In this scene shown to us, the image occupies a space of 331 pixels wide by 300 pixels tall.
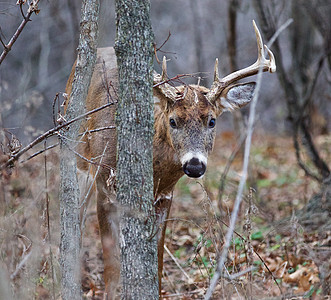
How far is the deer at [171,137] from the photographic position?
4.89 meters

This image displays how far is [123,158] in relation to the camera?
3.32 meters

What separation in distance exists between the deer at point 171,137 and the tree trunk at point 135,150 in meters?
1.28

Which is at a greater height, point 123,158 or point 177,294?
point 123,158

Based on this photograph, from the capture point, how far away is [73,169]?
3.95m

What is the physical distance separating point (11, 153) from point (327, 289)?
259cm

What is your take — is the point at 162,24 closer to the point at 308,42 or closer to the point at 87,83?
the point at 308,42

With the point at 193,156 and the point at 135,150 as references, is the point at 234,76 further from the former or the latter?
the point at 135,150

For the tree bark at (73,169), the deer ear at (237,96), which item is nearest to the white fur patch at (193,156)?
the deer ear at (237,96)

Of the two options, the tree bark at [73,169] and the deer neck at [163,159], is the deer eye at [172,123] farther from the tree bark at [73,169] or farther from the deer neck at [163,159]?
the tree bark at [73,169]

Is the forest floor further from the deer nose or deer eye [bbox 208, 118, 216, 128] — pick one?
deer eye [bbox 208, 118, 216, 128]

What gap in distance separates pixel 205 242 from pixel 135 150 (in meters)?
1.02

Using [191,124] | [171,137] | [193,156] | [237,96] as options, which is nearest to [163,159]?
[171,137]

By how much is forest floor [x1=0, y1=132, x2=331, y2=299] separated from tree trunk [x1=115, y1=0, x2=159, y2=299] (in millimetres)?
332

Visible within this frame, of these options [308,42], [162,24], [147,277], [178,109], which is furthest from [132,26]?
[162,24]
